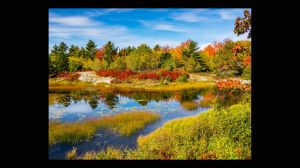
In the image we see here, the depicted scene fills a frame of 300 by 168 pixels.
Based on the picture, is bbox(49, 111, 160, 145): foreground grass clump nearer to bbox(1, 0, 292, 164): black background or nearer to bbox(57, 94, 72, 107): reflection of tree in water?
bbox(57, 94, 72, 107): reflection of tree in water

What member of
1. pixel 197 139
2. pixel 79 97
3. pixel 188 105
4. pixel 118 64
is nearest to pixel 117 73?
pixel 118 64

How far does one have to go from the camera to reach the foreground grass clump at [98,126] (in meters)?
4.67

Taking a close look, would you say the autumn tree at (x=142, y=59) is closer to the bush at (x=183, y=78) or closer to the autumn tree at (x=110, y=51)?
the autumn tree at (x=110, y=51)

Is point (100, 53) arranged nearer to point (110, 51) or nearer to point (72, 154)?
point (110, 51)

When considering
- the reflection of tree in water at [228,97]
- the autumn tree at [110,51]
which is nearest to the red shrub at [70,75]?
the autumn tree at [110,51]

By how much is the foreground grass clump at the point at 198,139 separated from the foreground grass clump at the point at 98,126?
8.7 inches
